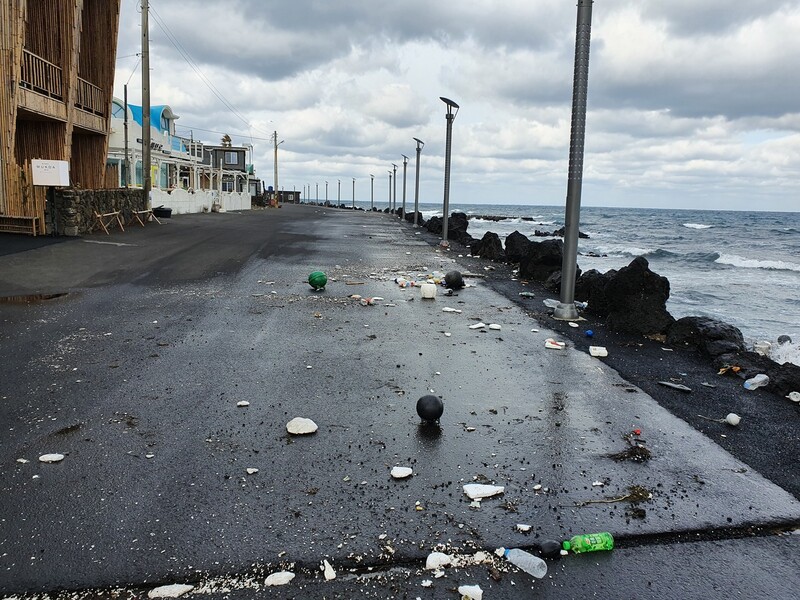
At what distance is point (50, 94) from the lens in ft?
63.3

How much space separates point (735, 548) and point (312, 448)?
2587 millimetres

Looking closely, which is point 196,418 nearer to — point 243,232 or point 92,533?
point 92,533

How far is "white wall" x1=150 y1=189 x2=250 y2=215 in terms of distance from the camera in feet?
109

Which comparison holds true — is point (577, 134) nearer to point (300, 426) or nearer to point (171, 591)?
point (300, 426)

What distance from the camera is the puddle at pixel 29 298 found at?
29.7 ft

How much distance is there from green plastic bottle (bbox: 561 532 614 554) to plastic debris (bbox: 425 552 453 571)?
62cm

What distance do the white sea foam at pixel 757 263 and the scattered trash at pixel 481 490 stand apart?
96.7 feet

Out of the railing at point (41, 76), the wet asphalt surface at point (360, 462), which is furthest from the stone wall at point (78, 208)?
the wet asphalt surface at point (360, 462)

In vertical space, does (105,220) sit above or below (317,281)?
above

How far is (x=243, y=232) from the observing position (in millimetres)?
24344

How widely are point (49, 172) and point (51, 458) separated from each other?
14.8m

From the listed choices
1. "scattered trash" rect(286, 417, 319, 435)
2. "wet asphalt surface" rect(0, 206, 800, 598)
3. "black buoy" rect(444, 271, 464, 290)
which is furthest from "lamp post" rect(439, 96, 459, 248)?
"scattered trash" rect(286, 417, 319, 435)

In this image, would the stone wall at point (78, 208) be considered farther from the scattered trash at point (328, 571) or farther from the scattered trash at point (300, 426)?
the scattered trash at point (328, 571)

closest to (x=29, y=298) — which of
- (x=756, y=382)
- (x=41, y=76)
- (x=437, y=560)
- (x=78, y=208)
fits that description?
(x=437, y=560)
